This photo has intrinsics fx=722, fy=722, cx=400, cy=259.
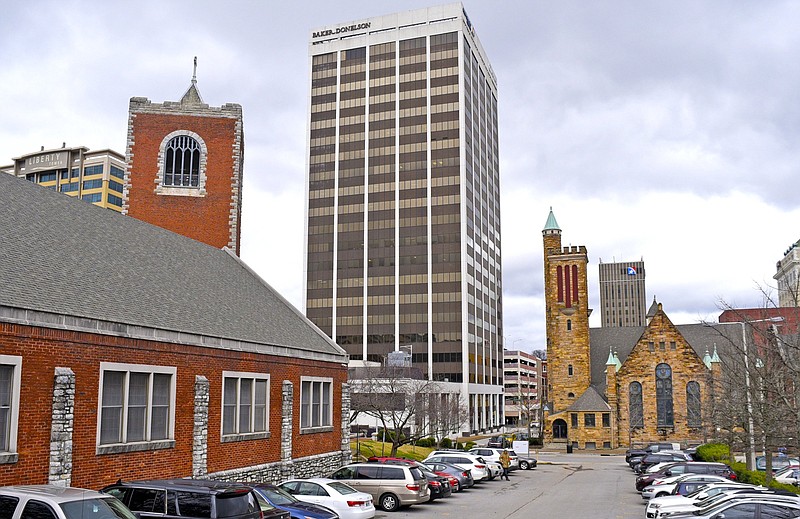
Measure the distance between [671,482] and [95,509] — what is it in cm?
2342

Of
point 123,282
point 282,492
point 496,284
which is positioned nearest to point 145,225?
point 123,282

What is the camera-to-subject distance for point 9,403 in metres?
17.2

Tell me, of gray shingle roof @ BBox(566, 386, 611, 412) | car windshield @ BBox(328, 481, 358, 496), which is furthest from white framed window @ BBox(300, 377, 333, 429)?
gray shingle roof @ BBox(566, 386, 611, 412)

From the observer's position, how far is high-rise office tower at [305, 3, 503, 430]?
4225 inches

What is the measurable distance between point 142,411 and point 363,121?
96.1m

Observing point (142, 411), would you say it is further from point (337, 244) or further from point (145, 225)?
point (337, 244)

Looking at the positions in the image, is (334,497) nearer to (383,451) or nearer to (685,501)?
(685,501)

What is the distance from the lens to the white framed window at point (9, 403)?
17.1 metres

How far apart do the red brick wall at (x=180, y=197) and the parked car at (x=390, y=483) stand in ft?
51.4

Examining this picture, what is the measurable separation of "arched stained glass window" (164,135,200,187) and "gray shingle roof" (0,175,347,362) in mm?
5039

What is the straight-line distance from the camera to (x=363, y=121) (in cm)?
11425

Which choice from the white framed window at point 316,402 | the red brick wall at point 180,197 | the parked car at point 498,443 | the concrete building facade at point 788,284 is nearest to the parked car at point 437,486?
the white framed window at point 316,402

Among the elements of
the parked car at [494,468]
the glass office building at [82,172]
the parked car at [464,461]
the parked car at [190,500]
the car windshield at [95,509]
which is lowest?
the parked car at [494,468]

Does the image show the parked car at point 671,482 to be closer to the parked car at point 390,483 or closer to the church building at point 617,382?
the parked car at point 390,483
